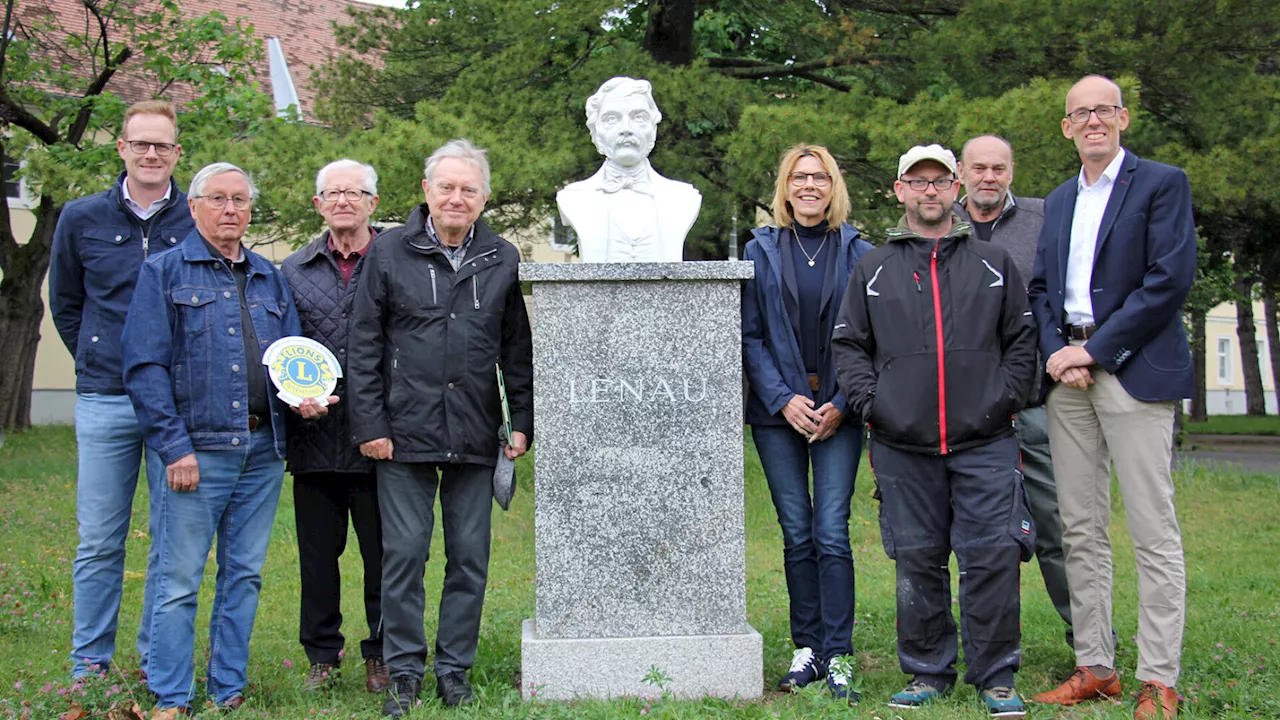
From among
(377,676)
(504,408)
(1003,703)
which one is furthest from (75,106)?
(1003,703)

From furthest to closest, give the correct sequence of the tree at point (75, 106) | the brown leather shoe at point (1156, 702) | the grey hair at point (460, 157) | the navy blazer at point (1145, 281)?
the tree at point (75, 106), the grey hair at point (460, 157), the navy blazer at point (1145, 281), the brown leather shoe at point (1156, 702)

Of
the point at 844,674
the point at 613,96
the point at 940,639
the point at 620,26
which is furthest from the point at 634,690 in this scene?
the point at 620,26

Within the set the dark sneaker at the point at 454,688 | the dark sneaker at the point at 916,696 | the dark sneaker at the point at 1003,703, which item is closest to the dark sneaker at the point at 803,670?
the dark sneaker at the point at 916,696

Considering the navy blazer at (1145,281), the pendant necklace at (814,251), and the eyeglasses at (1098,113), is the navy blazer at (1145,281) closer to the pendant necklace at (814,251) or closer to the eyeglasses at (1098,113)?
the eyeglasses at (1098,113)

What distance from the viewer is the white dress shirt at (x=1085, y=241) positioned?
4.17 meters

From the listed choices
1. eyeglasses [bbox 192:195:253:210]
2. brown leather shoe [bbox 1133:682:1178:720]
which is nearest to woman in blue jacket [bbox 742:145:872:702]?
brown leather shoe [bbox 1133:682:1178:720]

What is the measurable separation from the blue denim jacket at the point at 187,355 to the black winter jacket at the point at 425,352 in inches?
14.2

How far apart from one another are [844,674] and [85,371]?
289 cm

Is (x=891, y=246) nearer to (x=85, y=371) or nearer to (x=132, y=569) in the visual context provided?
(x=85, y=371)

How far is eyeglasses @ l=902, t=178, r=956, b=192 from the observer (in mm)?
4195

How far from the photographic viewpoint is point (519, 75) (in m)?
10.8

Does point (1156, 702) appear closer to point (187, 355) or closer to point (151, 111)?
point (187, 355)

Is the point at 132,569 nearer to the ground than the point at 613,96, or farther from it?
nearer to the ground

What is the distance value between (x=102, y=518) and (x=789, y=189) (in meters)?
2.77
